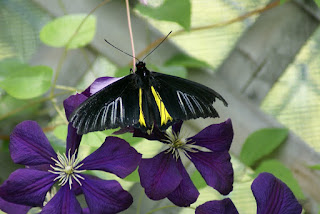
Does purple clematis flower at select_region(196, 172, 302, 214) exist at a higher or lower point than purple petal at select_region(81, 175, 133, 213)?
higher

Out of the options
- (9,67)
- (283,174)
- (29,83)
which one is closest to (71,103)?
(29,83)

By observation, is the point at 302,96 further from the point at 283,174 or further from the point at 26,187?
the point at 26,187

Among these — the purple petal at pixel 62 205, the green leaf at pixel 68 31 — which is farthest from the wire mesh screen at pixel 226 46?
the purple petal at pixel 62 205

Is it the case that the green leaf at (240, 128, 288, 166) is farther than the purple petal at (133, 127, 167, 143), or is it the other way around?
the green leaf at (240, 128, 288, 166)

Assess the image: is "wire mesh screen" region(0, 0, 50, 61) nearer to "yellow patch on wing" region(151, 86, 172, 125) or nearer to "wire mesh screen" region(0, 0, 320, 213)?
"wire mesh screen" region(0, 0, 320, 213)

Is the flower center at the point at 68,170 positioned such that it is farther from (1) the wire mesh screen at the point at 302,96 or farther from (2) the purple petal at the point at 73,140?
(1) the wire mesh screen at the point at 302,96

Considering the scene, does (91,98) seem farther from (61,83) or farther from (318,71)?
(318,71)

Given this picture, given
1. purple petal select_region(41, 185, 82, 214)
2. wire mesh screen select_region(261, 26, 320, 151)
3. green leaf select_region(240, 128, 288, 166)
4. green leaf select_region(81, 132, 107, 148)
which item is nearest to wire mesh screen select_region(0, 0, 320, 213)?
wire mesh screen select_region(261, 26, 320, 151)
